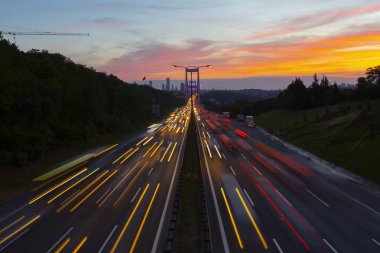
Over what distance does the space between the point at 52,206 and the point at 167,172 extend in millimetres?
→ 16039

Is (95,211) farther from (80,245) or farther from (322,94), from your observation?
(322,94)

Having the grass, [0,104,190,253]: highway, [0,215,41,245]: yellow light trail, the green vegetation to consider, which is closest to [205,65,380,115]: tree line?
the grass

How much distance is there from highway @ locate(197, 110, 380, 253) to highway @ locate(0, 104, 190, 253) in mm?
4234

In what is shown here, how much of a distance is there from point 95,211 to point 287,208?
47.0 ft

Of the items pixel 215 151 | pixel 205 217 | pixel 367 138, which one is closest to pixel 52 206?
pixel 205 217

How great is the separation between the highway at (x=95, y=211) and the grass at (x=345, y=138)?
2055 centimetres

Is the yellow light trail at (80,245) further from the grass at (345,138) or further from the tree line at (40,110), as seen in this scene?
the grass at (345,138)

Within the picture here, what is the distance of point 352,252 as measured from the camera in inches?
816

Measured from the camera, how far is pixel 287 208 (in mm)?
28938

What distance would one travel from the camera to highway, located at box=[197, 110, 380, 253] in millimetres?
22062

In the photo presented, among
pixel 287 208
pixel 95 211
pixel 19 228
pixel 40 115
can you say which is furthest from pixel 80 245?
pixel 40 115

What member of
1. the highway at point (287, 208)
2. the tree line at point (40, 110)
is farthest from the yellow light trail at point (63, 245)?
the tree line at point (40, 110)

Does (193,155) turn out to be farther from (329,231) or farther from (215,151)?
(329,231)

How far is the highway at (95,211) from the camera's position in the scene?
878 inches
